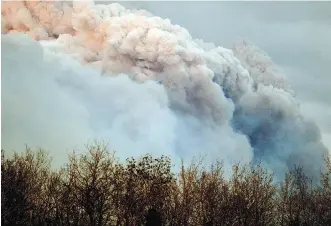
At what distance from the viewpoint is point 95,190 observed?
1066cm

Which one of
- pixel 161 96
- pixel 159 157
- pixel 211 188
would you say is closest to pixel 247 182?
pixel 211 188

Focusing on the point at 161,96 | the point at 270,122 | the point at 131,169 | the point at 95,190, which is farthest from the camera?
the point at 270,122

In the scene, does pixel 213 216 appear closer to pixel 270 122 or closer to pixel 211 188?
pixel 211 188

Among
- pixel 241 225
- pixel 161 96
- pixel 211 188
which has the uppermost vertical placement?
pixel 161 96

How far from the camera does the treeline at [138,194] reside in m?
10.7

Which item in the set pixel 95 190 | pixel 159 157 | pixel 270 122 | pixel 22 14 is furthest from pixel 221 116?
pixel 22 14

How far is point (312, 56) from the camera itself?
1182 centimetres

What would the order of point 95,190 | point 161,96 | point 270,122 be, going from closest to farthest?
point 95,190, point 161,96, point 270,122

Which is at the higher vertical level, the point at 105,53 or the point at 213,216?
the point at 105,53

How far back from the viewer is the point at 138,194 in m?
11.2

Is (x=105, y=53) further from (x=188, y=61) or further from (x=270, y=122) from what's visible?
(x=270, y=122)

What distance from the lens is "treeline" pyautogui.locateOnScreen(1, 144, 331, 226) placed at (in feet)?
35.1

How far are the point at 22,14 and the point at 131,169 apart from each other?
4.45m

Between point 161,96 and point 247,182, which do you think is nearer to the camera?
point 247,182
